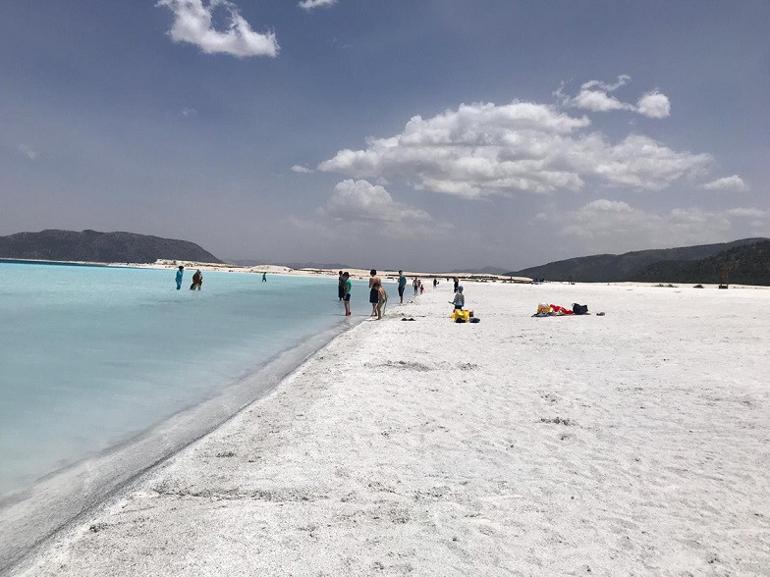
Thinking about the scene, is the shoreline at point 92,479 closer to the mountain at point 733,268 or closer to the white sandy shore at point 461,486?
the white sandy shore at point 461,486

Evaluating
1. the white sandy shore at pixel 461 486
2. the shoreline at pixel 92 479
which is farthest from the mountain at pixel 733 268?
the shoreline at pixel 92 479

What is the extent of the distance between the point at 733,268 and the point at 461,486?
11779cm

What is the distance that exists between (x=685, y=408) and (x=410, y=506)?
578 centimetres

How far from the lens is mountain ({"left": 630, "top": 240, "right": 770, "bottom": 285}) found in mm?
92312

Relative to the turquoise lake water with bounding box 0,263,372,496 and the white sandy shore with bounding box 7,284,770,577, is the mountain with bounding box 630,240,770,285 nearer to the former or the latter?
the turquoise lake water with bounding box 0,263,372,496

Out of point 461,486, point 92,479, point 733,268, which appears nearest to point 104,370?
point 92,479

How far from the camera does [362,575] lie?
346cm

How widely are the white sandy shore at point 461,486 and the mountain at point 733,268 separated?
101 meters

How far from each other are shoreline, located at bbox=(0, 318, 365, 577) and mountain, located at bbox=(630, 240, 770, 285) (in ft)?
341

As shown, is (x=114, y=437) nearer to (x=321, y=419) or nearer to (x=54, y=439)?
(x=54, y=439)

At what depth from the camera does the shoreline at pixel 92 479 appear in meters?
4.42

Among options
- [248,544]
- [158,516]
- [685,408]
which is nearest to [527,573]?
[248,544]

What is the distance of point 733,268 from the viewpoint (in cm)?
9881

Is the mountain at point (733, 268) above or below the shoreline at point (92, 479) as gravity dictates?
above
